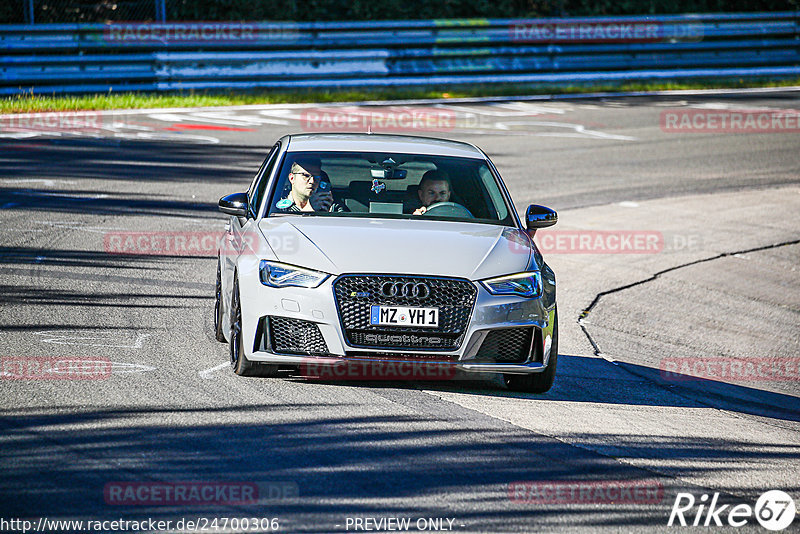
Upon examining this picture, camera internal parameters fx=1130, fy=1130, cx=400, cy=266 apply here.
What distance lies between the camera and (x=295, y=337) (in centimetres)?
688

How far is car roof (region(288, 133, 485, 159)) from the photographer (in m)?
8.38

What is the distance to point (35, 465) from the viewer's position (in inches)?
212

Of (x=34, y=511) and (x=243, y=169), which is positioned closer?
(x=34, y=511)

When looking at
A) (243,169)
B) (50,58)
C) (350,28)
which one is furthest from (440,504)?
(350,28)

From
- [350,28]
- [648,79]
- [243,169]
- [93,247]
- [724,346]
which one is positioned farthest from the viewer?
[648,79]

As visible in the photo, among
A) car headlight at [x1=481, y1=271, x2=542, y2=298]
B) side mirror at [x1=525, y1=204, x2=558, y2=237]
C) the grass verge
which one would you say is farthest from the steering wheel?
the grass verge

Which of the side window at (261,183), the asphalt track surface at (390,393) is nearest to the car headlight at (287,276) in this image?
the asphalt track surface at (390,393)

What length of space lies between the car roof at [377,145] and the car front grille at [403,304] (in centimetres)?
178

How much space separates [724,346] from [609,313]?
1122 millimetres

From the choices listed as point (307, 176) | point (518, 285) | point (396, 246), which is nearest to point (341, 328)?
point (396, 246)

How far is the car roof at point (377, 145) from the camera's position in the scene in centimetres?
838

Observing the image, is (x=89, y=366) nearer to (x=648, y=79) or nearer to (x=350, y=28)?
(x=350, y=28)

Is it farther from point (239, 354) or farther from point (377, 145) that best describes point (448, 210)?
point (239, 354)

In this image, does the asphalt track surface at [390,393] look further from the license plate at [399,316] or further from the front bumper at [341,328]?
the license plate at [399,316]
